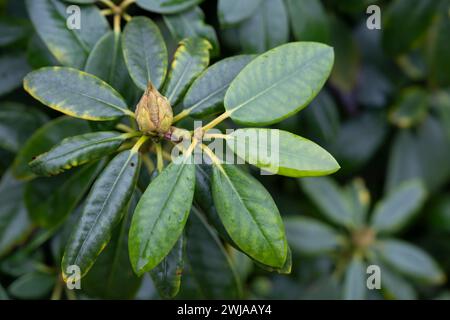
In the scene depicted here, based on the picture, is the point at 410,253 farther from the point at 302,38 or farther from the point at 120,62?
the point at 120,62

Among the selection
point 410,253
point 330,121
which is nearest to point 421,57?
point 330,121

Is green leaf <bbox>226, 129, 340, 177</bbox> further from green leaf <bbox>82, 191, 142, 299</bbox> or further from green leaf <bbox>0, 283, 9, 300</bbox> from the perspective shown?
green leaf <bbox>0, 283, 9, 300</bbox>

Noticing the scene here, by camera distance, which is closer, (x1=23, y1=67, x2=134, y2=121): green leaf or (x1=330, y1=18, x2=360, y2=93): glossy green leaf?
(x1=23, y1=67, x2=134, y2=121): green leaf

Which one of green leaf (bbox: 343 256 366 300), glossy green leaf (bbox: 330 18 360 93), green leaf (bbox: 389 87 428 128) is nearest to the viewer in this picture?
green leaf (bbox: 343 256 366 300)

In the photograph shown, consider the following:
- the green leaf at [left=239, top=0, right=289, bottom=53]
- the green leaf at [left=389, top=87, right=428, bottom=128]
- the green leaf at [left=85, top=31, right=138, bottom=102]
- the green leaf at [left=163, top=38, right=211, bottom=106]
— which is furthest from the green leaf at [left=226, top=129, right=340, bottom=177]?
the green leaf at [left=389, top=87, right=428, bottom=128]

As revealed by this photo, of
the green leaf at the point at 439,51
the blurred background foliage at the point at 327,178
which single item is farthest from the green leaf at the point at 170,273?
the green leaf at the point at 439,51
